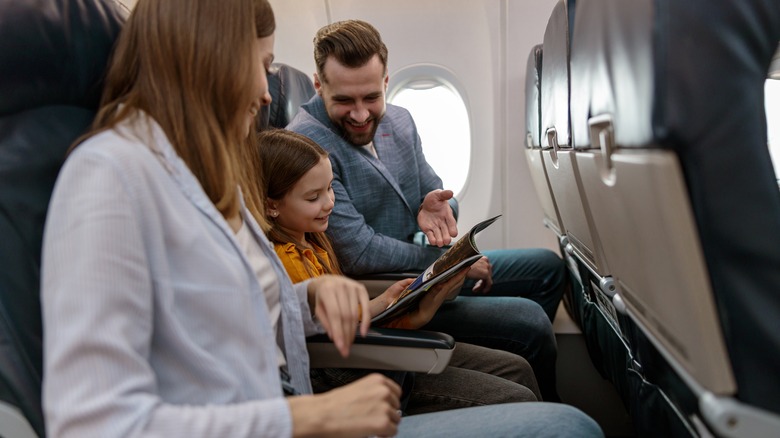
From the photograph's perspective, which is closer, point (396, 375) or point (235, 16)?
point (235, 16)

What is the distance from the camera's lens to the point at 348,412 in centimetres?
98

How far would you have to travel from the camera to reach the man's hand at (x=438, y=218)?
259 cm

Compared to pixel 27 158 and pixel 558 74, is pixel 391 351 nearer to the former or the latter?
pixel 27 158

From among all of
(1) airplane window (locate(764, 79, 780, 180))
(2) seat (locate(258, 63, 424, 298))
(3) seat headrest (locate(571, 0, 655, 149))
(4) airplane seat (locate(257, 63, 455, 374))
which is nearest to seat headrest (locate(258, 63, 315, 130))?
(2) seat (locate(258, 63, 424, 298))

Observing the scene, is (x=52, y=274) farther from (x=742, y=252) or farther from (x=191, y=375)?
(x=742, y=252)

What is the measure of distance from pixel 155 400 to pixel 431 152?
351cm

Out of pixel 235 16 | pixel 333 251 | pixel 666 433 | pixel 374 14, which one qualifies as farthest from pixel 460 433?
pixel 374 14

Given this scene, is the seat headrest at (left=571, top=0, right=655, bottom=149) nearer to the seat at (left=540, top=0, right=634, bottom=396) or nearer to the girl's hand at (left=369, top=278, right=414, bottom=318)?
the seat at (left=540, top=0, right=634, bottom=396)

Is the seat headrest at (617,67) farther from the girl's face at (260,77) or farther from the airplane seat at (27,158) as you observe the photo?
the airplane seat at (27,158)

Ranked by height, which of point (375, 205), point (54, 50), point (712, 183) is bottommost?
point (375, 205)

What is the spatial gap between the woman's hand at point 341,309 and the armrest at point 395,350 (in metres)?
0.24

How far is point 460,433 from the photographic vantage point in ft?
4.27

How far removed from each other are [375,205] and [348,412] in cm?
164

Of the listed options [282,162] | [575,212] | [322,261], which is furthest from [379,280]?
[575,212]
